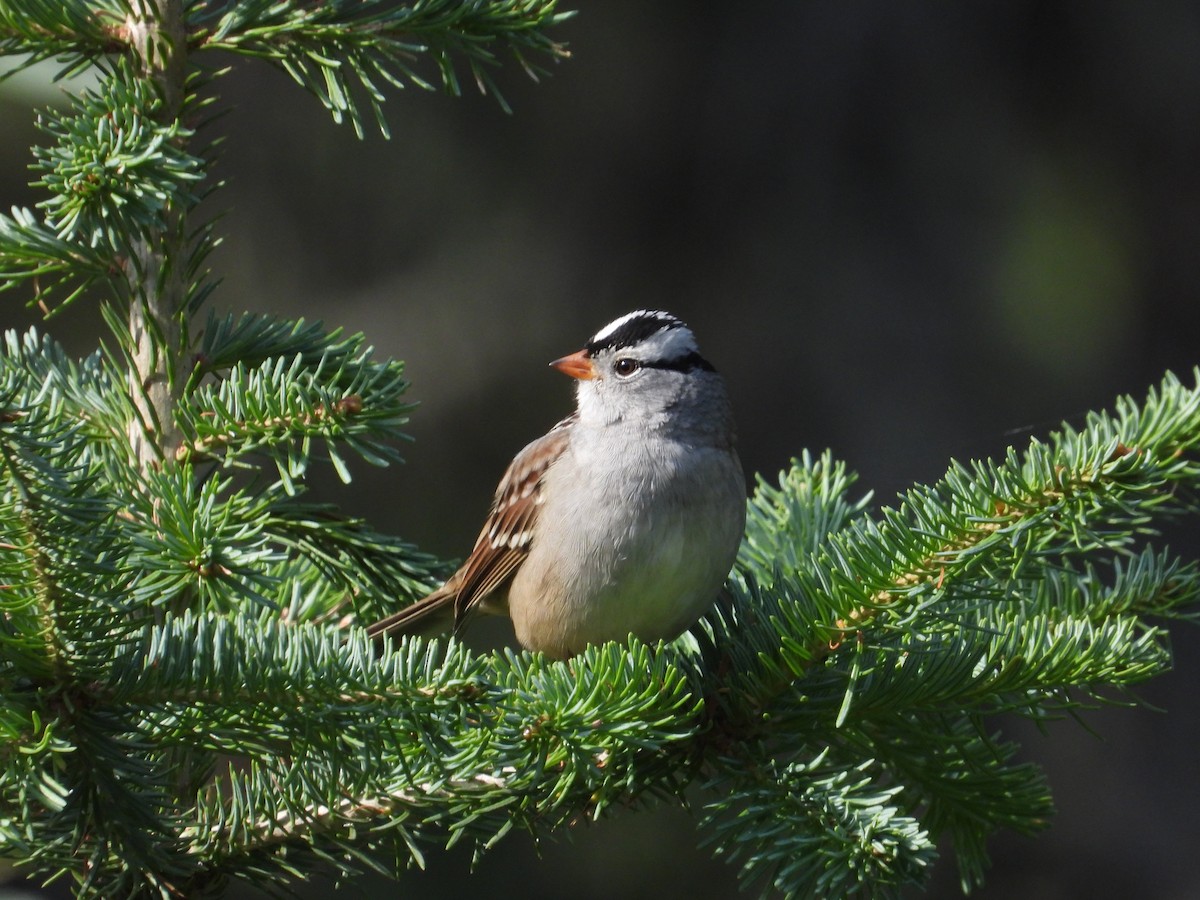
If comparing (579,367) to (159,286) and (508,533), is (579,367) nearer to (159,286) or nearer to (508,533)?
(508,533)

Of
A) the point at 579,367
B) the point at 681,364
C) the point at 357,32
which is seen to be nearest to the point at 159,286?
the point at 357,32

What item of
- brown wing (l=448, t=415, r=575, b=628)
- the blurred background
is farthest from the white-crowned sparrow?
the blurred background

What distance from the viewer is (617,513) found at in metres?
1.95

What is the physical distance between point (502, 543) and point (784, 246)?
237cm

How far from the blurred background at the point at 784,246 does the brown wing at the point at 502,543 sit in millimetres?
1700

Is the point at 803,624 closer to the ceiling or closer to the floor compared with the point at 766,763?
closer to the ceiling

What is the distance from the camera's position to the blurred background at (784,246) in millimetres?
3830

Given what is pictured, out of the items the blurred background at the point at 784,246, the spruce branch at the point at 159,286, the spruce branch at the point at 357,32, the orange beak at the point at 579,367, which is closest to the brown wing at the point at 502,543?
the orange beak at the point at 579,367

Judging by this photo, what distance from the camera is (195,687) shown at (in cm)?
116

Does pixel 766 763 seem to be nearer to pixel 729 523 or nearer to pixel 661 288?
pixel 729 523

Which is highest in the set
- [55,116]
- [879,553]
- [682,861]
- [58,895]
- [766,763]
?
[55,116]

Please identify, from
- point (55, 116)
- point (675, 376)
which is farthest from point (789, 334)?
point (55, 116)

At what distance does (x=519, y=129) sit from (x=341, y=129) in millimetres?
696

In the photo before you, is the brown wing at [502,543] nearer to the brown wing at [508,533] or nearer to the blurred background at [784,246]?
the brown wing at [508,533]
